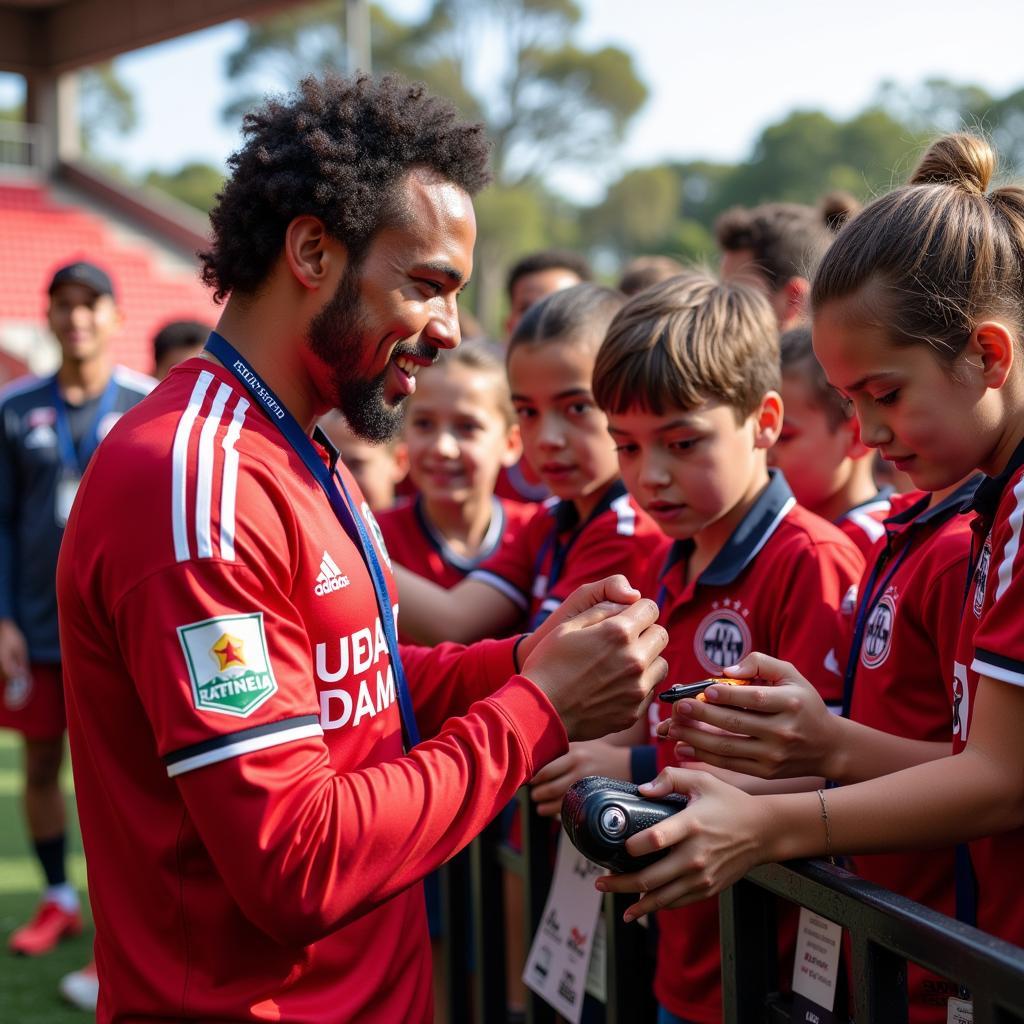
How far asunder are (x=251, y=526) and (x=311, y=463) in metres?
0.26

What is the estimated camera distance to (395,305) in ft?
5.91

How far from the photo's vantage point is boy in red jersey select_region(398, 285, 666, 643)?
2.92 m

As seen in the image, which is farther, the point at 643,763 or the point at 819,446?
the point at 819,446

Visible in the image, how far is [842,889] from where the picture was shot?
1489 millimetres

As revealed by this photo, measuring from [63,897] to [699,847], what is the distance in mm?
3893

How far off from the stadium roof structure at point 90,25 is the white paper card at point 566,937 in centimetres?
2004

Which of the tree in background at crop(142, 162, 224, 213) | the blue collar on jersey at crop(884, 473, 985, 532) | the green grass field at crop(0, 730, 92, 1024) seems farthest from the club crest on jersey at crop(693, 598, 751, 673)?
the tree in background at crop(142, 162, 224, 213)

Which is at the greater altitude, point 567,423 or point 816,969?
point 567,423

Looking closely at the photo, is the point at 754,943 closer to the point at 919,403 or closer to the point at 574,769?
the point at 574,769

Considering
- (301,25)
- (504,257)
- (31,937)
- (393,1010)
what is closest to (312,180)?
(393,1010)

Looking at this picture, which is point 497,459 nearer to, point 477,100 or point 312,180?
point 312,180

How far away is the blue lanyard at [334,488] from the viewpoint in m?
1.76

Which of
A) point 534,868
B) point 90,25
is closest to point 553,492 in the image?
point 534,868

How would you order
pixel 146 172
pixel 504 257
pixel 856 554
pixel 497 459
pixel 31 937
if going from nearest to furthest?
pixel 856 554
pixel 497 459
pixel 31 937
pixel 504 257
pixel 146 172
